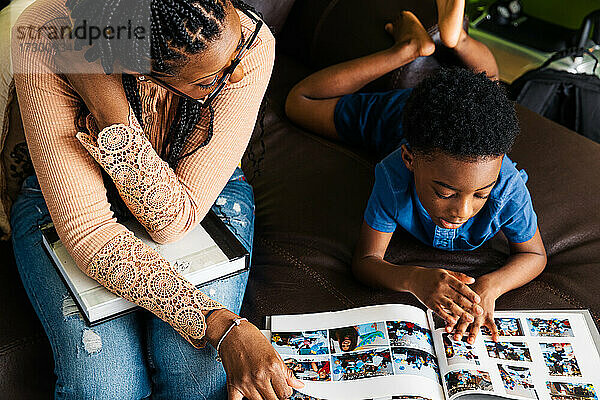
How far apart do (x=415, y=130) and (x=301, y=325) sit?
1.21 feet

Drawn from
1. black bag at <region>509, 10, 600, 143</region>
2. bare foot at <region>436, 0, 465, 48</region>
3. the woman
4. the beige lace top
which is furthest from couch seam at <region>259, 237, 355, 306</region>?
black bag at <region>509, 10, 600, 143</region>

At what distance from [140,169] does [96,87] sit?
135 millimetres

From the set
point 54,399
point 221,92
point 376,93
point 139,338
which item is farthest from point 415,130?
point 54,399

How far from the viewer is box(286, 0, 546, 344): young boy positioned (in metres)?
0.94

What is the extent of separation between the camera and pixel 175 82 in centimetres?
86

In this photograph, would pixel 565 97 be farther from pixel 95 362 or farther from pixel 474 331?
pixel 95 362

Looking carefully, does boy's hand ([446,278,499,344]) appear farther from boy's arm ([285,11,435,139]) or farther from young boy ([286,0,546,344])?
boy's arm ([285,11,435,139])

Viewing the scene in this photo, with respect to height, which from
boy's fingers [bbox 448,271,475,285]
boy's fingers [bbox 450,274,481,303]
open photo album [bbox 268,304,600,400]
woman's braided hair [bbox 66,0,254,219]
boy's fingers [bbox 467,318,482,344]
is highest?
woman's braided hair [bbox 66,0,254,219]

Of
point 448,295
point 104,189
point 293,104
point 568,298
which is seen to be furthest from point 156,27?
point 568,298

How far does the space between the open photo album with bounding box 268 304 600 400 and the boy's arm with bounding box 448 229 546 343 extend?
0.08 ft

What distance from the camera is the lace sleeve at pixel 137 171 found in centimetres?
90

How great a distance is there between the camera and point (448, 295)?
0.95m

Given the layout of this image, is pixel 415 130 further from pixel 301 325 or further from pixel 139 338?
pixel 139 338

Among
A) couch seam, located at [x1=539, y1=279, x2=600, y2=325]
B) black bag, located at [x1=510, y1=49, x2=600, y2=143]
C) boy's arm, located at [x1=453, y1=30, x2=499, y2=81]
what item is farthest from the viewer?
black bag, located at [x1=510, y1=49, x2=600, y2=143]
